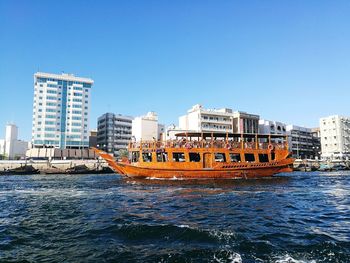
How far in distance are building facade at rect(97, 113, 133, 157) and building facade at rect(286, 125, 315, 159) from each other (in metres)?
53.6

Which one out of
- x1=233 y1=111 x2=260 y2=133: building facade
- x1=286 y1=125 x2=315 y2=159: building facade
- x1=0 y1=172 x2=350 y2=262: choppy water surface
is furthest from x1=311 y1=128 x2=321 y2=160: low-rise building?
x1=0 y1=172 x2=350 y2=262: choppy water surface

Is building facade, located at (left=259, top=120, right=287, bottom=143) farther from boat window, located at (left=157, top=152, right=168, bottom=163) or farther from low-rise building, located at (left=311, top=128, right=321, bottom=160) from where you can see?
boat window, located at (left=157, top=152, right=168, bottom=163)

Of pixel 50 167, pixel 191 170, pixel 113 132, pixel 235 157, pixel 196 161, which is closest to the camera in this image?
pixel 191 170

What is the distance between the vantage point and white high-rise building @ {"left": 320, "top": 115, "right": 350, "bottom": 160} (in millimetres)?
87562

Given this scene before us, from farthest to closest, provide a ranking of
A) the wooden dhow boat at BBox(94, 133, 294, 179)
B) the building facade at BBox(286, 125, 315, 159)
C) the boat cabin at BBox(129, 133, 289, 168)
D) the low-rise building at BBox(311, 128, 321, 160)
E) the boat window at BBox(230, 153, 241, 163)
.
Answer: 1. the low-rise building at BBox(311, 128, 321, 160)
2. the building facade at BBox(286, 125, 315, 159)
3. the boat window at BBox(230, 153, 241, 163)
4. the boat cabin at BBox(129, 133, 289, 168)
5. the wooden dhow boat at BBox(94, 133, 294, 179)

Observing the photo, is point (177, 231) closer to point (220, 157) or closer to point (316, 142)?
point (220, 157)

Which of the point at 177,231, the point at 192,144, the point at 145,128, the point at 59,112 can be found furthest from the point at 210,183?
the point at 59,112

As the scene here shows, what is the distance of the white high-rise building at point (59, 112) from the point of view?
3391 inches

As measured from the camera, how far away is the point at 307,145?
97625 millimetres

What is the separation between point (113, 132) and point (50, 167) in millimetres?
36545

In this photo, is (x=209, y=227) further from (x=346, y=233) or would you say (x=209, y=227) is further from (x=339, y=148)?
(x=339, y=148)

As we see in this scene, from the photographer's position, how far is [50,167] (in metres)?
61.3

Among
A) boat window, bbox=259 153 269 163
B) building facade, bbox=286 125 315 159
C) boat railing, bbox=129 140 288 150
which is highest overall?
building facade, bbox=286 125 315 159

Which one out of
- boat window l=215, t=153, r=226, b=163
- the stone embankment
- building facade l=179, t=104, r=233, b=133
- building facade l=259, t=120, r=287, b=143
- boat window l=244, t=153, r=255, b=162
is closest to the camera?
boat window l=215, t=153, r=226, b=163
